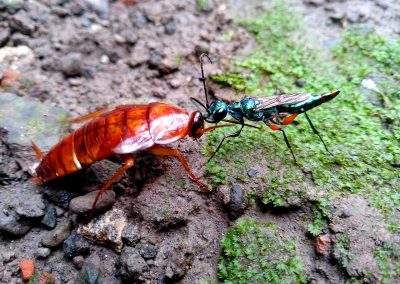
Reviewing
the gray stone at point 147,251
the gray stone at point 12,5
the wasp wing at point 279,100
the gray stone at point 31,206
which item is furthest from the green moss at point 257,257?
the gray stone at point 12,5

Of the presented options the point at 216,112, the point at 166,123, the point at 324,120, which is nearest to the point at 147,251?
the point at 166,123

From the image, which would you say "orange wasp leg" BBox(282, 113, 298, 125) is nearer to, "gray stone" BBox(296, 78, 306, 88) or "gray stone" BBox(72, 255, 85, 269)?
"gray stone" BBox(296, 78, 306, 88)

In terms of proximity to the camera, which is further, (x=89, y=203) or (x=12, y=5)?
(x=12, y=5)

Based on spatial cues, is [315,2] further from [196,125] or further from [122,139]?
[122,139]

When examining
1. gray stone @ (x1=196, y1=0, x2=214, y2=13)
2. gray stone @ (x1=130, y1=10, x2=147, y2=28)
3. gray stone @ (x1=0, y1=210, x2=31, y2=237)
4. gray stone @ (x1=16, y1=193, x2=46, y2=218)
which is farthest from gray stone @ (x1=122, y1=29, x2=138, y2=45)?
gray stone @ (x1=0, y1=210, x2=31, y2=237)

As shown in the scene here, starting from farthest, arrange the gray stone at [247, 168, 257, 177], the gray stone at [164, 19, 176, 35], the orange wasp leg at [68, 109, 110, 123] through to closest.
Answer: the gray stone at [164, 19, 176, 35] < the orange wasp leg at [68, 109, 110, 123] < the gray stone at [247, 168, 257, 177]

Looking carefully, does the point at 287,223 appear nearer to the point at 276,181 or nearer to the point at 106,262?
the point at 276,181
